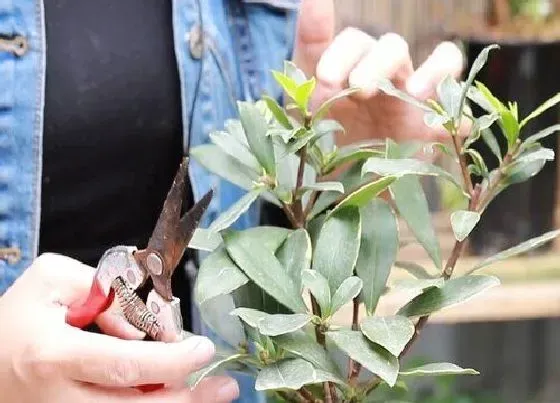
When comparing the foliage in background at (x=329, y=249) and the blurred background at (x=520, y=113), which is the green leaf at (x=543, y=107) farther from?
the blurred background at (x=520, y=113)

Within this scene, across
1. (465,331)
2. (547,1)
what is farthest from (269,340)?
(465,331)

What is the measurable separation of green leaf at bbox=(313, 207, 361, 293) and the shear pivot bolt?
71 millimetres

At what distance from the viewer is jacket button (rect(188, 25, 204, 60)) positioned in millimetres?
649

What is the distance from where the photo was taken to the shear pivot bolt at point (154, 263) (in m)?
0.41

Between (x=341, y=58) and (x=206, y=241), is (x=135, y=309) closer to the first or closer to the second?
(x=206, y=241)

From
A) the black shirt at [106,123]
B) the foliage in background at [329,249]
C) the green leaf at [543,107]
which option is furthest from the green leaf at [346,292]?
the black shirt at [106,123]

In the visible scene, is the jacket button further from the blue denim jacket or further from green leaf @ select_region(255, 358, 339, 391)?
green leaf @ select_region(255, 358, 339, 391)

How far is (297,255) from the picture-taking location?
0.44 m

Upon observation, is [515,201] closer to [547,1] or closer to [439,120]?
[547,1]

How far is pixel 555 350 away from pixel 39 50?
1.14 m

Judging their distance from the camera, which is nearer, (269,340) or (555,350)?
(269,340)

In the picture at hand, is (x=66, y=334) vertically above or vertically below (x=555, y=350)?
above

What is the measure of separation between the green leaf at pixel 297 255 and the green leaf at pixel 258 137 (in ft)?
0.11

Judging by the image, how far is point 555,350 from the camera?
1519mm
